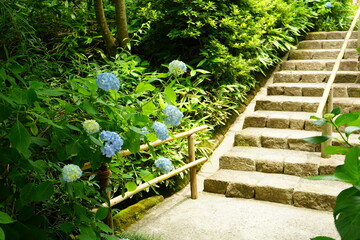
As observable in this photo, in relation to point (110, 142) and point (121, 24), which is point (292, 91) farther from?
point (110, 142)

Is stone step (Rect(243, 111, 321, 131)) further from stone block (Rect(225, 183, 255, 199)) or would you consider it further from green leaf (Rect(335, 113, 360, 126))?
green leaf (Rect(335, 113, 360, 126))

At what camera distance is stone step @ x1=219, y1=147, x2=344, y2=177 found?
4.00 meters

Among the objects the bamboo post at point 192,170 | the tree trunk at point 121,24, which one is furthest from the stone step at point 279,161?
the tree trunk at point 121,24

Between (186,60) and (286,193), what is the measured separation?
230cm

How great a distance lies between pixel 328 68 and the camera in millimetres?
5852

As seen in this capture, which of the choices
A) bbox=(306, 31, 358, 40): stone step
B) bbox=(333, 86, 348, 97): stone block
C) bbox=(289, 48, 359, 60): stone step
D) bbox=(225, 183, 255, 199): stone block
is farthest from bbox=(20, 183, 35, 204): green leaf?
bbox=(306, 31, 358, 40): stone step

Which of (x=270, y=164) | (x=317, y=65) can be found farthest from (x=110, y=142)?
(x=317, y=65)

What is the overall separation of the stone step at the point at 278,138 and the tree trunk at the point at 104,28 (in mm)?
1828

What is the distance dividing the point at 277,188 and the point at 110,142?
8.39 ft

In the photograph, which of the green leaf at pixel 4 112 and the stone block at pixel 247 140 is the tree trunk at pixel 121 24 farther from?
the green leaf at pixel 4 112

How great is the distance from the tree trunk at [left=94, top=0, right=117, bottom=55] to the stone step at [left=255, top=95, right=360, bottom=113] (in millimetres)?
2078

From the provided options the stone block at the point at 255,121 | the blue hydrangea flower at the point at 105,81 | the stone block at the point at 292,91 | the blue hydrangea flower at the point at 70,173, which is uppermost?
the blue hydrangea flower at the point at 105,81

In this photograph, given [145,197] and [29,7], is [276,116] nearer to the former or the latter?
[145,197]

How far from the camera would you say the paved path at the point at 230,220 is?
3160mm
